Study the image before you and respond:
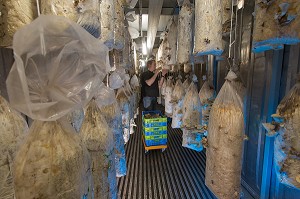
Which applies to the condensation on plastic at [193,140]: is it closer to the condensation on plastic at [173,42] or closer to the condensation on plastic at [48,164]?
the condensation on plastic at [173,42]

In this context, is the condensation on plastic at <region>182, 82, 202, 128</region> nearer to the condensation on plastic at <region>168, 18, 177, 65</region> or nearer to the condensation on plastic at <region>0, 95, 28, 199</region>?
the condensation on plastic at <region>168, 18, 177, 65</region>

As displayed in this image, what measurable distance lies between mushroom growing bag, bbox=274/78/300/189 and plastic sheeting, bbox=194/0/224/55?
0.46 m

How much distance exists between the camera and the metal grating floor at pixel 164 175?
6.64ft

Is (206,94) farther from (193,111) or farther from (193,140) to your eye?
(193,140)

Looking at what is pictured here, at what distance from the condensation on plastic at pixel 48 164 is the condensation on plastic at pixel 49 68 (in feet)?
0.19

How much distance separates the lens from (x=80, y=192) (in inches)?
19.1

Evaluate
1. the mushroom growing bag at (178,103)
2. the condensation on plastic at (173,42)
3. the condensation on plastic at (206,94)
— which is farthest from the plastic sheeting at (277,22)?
the mushroom growing bag at (178,103)

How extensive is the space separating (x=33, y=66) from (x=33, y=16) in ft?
0.83

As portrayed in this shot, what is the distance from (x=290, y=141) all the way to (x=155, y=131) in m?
2.50

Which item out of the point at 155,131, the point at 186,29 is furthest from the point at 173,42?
the point at 155,131

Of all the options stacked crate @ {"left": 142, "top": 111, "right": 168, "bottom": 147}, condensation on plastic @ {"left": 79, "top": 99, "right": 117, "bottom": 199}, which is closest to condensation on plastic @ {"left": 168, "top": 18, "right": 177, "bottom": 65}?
stacked crate @ {"left": 142, "top": 111, "right": 168, "bottom": 147}

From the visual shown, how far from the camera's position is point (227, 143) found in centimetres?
100

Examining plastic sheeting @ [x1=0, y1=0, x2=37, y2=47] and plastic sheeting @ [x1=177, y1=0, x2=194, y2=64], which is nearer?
plastic sheeting @ [x1=0, y1=0, x2=37, y2=47]

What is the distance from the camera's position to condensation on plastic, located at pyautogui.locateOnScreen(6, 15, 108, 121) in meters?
0.39
